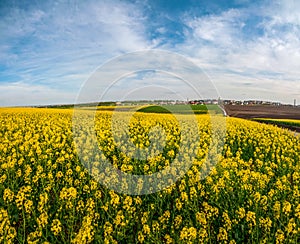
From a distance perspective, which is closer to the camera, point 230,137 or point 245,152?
point 245,152

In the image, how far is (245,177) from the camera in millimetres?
6793

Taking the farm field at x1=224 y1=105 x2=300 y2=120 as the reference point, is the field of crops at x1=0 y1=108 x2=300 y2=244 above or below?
below

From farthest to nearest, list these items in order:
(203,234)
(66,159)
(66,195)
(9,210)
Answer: (66,159), (9,210), (66,195), (203,234)

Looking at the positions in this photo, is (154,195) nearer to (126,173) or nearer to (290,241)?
(126,173)

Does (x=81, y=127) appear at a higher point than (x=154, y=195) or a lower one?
higher

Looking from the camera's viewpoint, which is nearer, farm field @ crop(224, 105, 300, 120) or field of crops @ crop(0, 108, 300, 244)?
field of crops @ crop(0, 108, 300, 244)

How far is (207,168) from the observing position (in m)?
8.12

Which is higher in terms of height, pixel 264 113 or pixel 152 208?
pixel 264 113

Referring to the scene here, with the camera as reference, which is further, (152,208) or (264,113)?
(264,113)

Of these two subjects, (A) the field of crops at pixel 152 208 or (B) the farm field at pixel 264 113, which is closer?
(A) the field of crops at pixel 152 208

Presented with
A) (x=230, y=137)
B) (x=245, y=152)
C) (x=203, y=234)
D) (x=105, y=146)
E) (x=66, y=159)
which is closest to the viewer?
(x=203, y=234)

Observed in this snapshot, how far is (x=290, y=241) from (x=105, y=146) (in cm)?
768

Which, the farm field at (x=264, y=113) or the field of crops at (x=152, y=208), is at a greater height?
the farm field at (x=264, y=113)

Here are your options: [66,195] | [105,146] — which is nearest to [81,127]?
[105,146]
